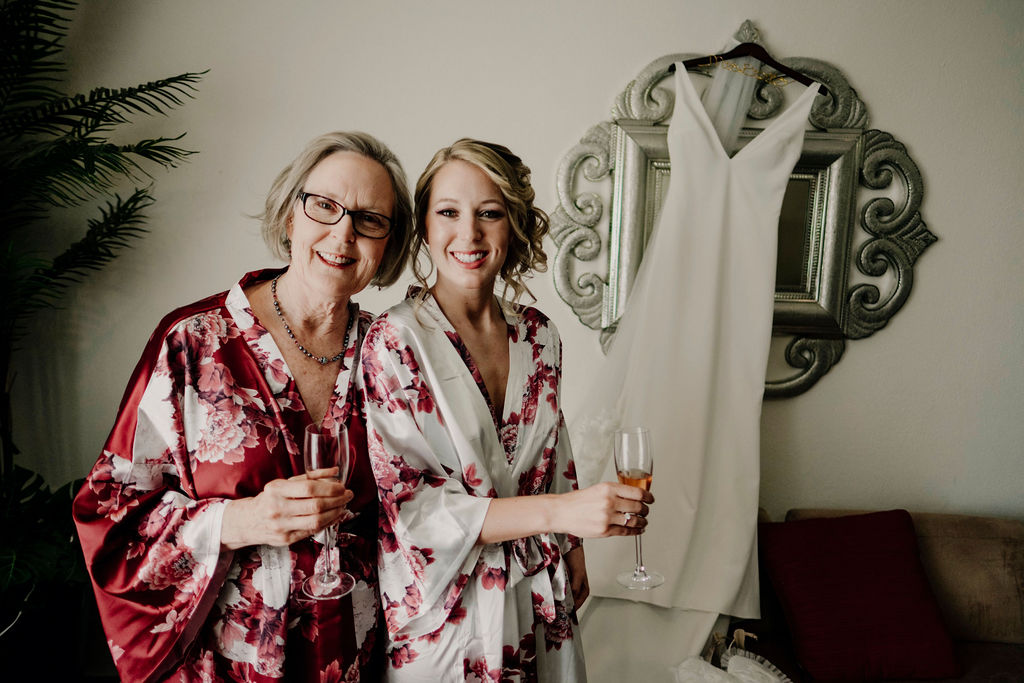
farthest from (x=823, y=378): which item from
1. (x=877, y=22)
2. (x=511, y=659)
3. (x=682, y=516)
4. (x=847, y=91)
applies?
(x=511, y=659)

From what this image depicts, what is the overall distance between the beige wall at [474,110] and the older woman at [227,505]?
1.23 m

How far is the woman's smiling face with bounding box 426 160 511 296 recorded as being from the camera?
136 cm

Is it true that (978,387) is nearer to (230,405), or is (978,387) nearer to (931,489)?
(931,489)

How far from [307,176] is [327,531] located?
0.74 meters

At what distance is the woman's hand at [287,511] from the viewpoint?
3.75 ft

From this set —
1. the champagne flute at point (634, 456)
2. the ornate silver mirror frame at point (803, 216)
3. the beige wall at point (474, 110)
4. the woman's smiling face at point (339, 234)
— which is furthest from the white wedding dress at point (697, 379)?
the woman's smiling face at point (339, 234)

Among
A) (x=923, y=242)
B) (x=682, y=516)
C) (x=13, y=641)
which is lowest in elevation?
(x=13, y=641)

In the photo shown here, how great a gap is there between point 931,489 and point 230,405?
2710 mm

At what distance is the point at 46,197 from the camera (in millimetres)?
2193

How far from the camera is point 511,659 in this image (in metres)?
1.32

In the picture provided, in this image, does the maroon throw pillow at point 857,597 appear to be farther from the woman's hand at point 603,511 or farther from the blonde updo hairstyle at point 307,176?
the blonde updo hairstyle at point 307,176

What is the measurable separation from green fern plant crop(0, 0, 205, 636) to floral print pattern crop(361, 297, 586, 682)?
47.2 inches

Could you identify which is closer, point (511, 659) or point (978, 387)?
point (511, 659)

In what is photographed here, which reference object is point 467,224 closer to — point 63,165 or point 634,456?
point 634,456
